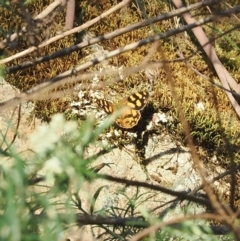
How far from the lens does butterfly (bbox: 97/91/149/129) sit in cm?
239

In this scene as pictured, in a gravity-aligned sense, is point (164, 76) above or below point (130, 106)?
above

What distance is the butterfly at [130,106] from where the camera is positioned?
7.84ft

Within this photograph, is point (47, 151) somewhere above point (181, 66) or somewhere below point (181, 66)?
below

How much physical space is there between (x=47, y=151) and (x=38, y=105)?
5.76 ft

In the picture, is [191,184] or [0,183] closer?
[0,183]

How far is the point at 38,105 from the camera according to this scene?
2.34 meters

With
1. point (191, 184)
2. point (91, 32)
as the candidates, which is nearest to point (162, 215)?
point (191, 184)

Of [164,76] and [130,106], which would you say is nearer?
[130,106]

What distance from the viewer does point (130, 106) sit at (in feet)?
7.85

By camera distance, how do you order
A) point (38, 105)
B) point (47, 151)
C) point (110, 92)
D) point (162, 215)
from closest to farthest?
point (47, 151) < point (162, 215) < point (38, 105) < point (110, 92)

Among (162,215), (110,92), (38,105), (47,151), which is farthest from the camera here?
(110,92)

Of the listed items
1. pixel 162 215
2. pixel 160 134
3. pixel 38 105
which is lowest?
pixel 162 215

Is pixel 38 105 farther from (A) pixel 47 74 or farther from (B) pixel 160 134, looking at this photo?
(B) pixel 160 134

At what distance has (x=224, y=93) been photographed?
8.46 feet
